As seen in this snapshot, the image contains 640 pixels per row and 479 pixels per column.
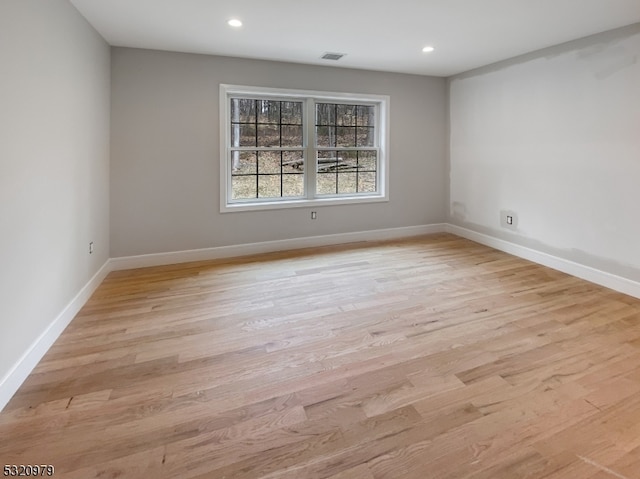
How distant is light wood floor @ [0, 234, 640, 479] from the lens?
4.74 ft

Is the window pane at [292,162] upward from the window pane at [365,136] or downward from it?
downward

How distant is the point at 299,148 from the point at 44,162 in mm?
2951

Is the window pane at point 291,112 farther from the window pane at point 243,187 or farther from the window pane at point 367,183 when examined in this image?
the window pane at point 367,183

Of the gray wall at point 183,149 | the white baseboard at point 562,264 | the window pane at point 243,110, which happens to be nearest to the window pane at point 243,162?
the gray wall at point 183,149

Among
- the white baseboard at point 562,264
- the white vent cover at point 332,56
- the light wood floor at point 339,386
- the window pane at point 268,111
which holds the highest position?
the white vent cover at point 332,56

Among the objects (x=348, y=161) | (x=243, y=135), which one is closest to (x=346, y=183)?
(x=348, y=161)

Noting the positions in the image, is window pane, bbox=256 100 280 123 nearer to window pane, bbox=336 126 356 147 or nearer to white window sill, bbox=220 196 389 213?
window pane, bbox=336 126 356 147

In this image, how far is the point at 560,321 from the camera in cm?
266

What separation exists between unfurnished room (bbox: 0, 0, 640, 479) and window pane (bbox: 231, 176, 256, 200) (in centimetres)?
3

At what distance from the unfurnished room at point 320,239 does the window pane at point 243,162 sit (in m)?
0.06

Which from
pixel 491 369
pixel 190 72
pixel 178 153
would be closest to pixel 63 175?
pixel 178 153

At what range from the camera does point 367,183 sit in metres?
5.22

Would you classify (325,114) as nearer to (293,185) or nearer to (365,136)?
(365,136)

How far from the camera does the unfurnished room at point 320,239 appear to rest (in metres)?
1.60
